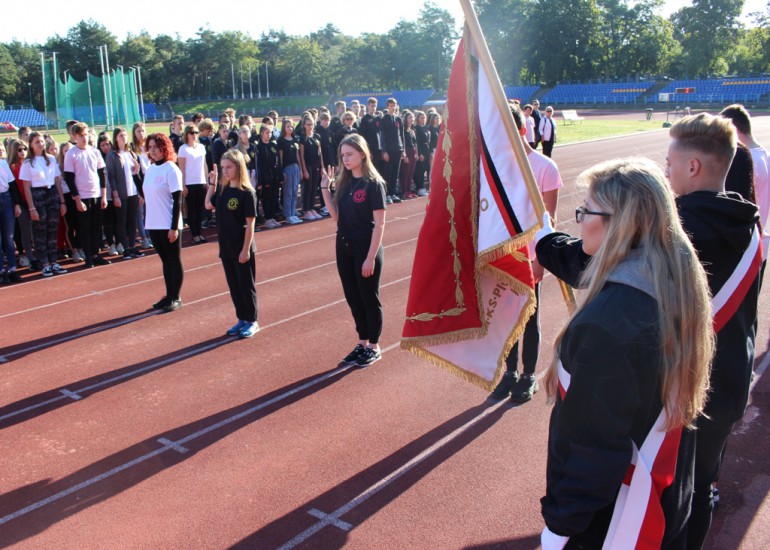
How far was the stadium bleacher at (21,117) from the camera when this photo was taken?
2186 inches

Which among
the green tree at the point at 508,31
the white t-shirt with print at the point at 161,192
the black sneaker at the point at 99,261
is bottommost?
the black sneaker at the point at 99,261

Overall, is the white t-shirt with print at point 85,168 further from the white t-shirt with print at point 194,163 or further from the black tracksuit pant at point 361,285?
the black tracksuit pant at point 361,285

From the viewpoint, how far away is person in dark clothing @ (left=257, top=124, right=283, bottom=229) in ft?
43.3

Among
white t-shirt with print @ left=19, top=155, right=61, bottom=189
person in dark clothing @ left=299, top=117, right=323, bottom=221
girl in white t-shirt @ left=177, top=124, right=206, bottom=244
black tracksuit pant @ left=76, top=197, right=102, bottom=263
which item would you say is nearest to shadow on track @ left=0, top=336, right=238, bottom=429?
black tracksuit pant @ left=76, top=197, right=102, bottom=263

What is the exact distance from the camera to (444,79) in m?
94.4

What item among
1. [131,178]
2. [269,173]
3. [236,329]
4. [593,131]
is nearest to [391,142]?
[269,173]

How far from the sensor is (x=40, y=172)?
32.4 ft

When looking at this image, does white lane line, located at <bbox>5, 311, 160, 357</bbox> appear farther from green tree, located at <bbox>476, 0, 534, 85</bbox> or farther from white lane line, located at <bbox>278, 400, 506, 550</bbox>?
green tree, located at <bbox>476, 0, 534, 85</bbox>

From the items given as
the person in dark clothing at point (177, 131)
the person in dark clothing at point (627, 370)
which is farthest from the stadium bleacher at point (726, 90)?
the person in dark clothing at point (627, 370)

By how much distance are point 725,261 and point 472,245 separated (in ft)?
4.60

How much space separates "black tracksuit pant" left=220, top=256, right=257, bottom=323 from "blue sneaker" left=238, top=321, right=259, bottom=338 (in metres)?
0.05

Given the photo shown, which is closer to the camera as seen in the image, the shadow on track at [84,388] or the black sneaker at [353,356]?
the shadow on track at [84,388]

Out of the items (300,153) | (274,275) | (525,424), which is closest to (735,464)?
(525,424)

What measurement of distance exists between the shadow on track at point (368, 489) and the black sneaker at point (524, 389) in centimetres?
27
